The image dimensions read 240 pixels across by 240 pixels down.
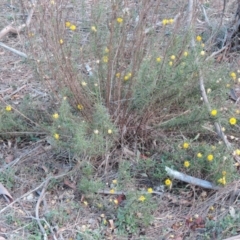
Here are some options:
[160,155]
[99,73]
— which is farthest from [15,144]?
[160,155]

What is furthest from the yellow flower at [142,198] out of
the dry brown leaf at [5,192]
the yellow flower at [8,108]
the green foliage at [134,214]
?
the yellow flower at [8,108]

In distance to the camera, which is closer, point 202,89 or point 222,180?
point 222,180

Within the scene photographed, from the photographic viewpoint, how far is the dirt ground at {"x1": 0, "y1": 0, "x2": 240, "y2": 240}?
2982mm

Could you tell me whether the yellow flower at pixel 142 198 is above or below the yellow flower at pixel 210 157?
below

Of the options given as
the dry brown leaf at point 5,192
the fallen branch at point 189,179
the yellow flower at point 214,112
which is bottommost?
the dry brown leaf at point 5,192

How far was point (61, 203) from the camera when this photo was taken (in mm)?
3146

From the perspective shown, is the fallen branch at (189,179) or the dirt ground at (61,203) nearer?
the dirt ground at (61,203)

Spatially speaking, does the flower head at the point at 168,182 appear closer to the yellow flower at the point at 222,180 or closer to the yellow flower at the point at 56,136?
the yellow flower at the point at 222,180

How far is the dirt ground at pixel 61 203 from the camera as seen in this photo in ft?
9.78

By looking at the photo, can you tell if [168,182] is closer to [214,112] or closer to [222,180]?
[222,180]

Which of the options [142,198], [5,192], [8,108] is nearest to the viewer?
[142,198]

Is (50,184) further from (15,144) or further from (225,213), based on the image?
(225,213)

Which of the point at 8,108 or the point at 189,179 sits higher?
the point at 8,108

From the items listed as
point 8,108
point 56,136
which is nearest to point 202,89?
point 56,136
